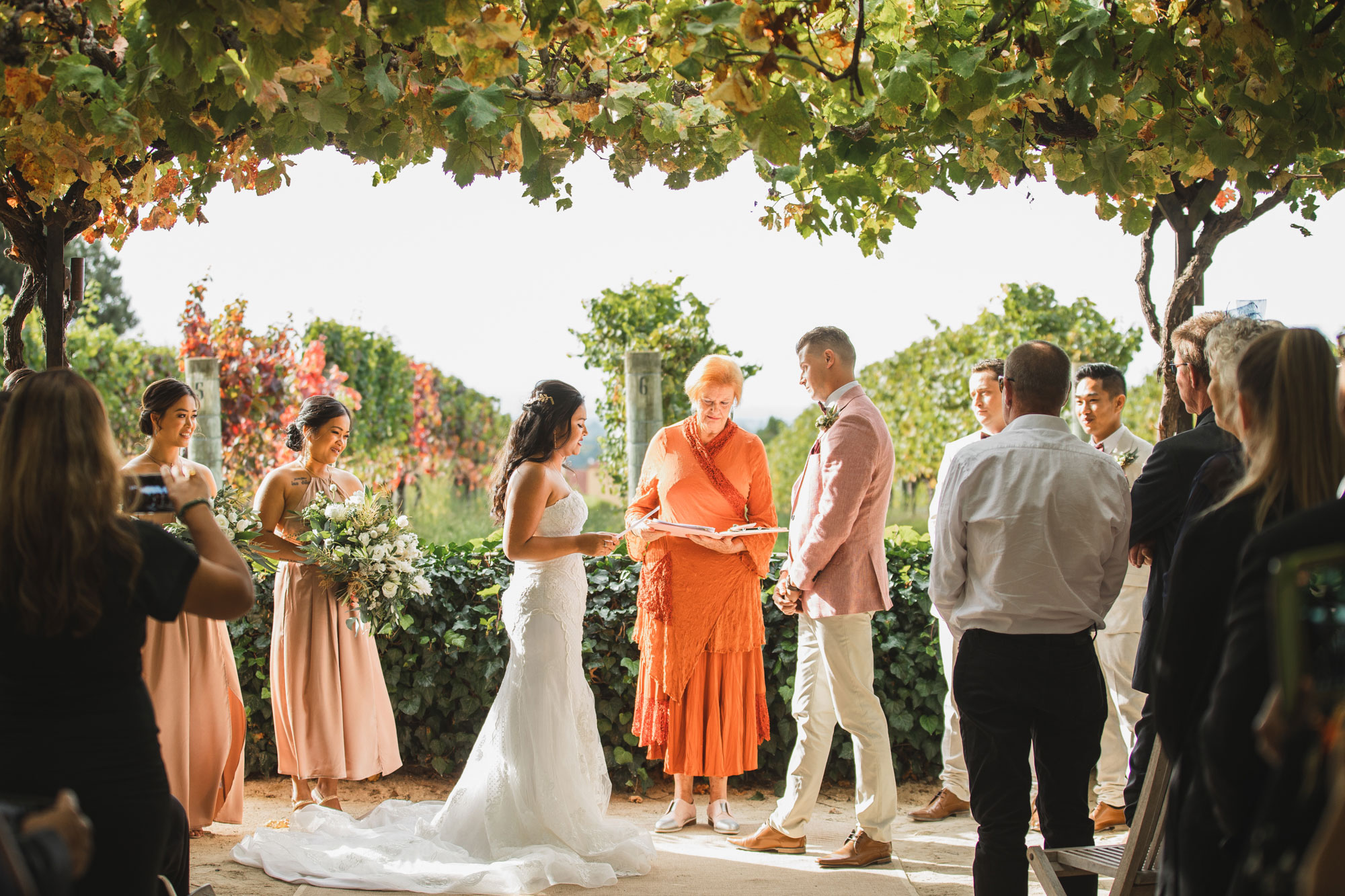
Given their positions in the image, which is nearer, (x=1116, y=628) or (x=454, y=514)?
(x=1116, y=628)

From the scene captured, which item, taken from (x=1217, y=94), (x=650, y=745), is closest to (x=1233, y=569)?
(x=1217, y=94)

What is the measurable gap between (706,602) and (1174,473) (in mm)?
2283

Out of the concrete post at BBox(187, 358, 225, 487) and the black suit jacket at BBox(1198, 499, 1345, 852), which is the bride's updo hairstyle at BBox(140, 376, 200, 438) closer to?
the concrete post at BBox(187, 358, 225, 487)

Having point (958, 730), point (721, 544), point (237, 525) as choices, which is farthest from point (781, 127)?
point (958, 730)

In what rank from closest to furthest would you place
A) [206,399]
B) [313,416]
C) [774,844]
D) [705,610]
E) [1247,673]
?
[1247,673]
[774,844]
[705,610]
[313,416]
[206,399]

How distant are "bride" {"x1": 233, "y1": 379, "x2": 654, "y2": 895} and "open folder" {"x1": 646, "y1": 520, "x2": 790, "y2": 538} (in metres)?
0.38

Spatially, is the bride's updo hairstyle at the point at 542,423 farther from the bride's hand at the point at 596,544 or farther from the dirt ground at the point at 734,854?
the dirt ground at the point at 734,854

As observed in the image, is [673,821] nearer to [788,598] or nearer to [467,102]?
[788,598]

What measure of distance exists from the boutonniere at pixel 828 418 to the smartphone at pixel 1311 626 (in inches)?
114

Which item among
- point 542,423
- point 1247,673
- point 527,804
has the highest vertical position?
point 542,423

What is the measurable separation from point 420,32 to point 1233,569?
8.13 ft

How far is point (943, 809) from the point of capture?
523 cm

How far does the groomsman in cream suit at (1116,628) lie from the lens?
484cm

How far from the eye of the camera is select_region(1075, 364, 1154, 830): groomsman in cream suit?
484cm
